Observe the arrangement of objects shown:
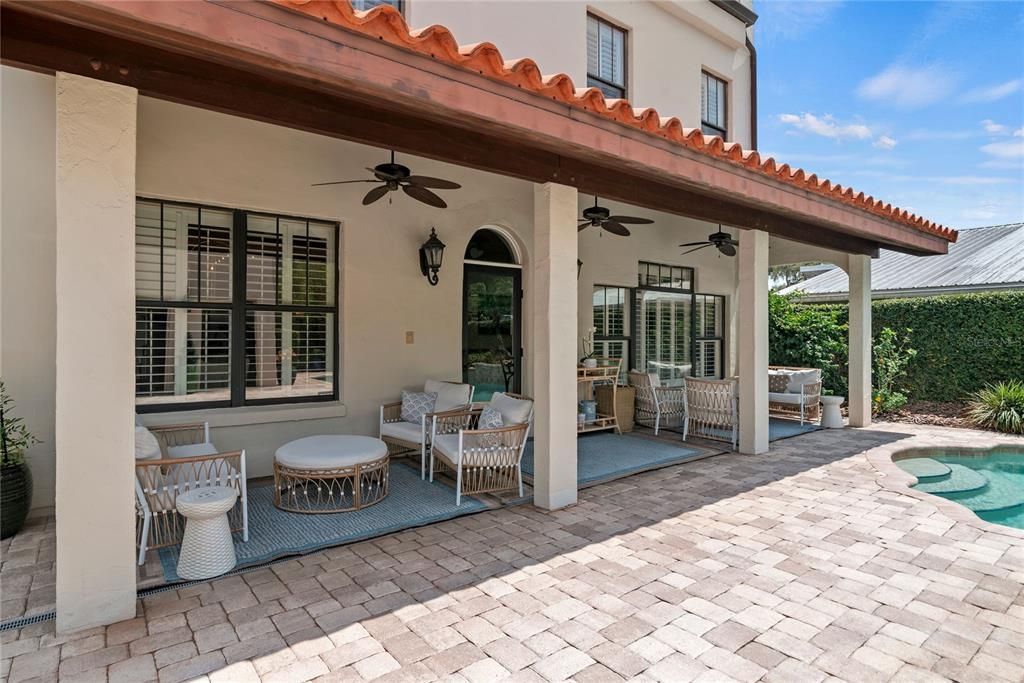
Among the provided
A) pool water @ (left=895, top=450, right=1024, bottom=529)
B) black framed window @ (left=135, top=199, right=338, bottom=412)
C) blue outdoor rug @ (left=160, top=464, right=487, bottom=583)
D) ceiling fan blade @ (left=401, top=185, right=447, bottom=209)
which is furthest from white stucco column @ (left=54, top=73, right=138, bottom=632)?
pool water @ (left=895, top=450, right=1024, bottom=529)

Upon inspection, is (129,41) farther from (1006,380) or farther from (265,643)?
(1006,380)

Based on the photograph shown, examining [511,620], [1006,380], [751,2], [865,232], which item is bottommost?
[511,620]

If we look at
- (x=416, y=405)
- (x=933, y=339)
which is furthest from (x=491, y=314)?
(x=933, y=339)

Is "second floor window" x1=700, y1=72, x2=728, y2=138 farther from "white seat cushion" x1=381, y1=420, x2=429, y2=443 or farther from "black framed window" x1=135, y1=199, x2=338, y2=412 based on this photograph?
"white seat cushion" x1=381, y1=420, x2=429, y2=443

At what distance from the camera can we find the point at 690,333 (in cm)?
1056

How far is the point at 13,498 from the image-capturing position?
407cm

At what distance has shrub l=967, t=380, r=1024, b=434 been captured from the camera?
8539 mm

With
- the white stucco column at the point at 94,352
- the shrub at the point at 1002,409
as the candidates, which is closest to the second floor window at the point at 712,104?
the shrub at the point at 1002,409

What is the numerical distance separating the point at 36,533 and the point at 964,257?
66.3ft

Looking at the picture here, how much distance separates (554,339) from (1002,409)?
29.1 ft

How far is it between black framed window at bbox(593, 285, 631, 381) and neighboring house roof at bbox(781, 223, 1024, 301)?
7477 mm

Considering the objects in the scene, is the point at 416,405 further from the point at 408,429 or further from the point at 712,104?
the point at 712,104

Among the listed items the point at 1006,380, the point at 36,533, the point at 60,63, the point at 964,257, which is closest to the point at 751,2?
the point at 1006,380

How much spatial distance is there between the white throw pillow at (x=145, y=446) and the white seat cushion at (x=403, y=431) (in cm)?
233
